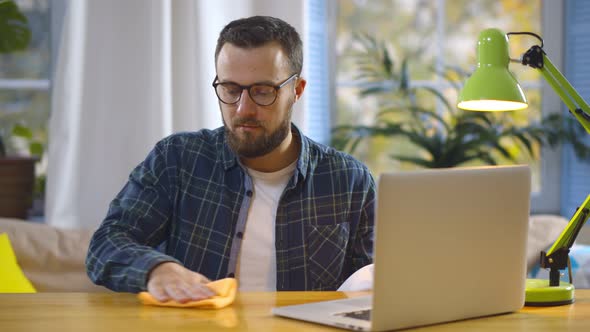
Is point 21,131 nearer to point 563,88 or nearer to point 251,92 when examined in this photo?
point 251,92

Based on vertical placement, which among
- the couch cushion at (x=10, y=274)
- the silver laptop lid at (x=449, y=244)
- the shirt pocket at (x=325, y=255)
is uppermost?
the silver laptop lid at (x=449, y=244)

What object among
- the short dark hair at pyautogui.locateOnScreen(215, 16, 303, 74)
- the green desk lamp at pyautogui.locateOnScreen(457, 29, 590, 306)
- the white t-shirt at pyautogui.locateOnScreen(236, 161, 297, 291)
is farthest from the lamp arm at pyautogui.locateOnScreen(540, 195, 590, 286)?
the short dark hair at pyautogui.locateOnScreen(215, 16, 303, 74)

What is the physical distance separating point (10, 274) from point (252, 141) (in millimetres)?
939

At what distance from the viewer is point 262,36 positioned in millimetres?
2064

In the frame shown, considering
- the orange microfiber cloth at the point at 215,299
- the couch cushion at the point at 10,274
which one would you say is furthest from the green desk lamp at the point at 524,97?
the couch cushion at the point at 10,274

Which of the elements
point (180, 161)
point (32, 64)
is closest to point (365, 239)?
point (180, 161)

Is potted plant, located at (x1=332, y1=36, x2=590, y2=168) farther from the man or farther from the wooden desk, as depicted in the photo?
the wooden desk

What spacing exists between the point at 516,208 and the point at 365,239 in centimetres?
80

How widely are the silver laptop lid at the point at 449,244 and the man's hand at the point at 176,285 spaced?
36cm

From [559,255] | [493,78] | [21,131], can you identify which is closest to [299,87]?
[493,78]

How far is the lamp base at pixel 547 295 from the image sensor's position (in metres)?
1.51

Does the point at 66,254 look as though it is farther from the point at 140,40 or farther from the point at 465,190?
the point at 465,190

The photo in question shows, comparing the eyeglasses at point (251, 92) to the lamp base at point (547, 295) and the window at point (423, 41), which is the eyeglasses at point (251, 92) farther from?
the window at point (423, 41)

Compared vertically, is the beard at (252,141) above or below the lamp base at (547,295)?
above
